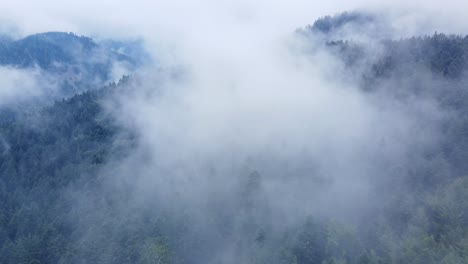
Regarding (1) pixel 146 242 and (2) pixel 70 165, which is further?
(2) pixel 70 165

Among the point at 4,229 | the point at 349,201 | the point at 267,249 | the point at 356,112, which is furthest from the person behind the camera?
the point at 356,112

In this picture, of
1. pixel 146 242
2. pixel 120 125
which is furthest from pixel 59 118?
pixel 146 242

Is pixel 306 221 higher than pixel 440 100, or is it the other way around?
pixel 440 100

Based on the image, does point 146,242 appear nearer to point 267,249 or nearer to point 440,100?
point 267,249

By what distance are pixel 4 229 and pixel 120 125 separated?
205ft

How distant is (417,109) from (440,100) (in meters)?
8.70

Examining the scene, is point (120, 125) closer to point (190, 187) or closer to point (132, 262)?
point (190, 187)

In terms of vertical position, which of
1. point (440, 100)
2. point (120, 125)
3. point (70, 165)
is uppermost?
point (120, 125)

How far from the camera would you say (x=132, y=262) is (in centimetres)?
8481

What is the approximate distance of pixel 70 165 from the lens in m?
133

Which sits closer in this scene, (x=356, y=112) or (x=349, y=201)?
(x=349, y=201)

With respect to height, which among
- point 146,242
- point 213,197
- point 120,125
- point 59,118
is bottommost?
point 146,242

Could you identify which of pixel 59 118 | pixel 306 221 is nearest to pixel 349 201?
pixel 306 221

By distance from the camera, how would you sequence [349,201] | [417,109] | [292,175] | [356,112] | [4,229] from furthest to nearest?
[356,112] < [417,109] < [292,175] < [4,229] < [349,201]
